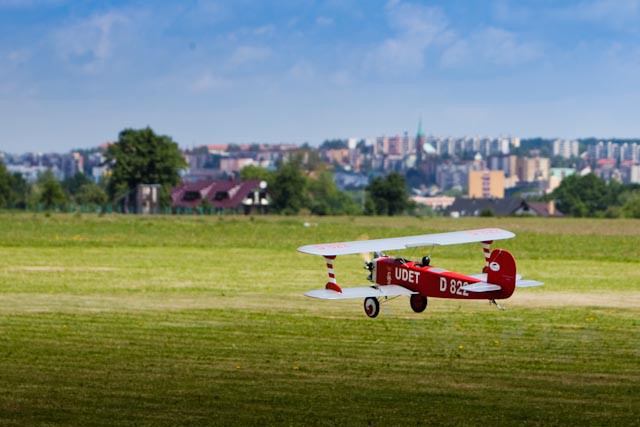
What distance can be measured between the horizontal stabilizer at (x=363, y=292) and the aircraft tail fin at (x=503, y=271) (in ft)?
5.26

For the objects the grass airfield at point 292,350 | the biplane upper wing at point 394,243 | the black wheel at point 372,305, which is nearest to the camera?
the biplane upper wing at point 394,243

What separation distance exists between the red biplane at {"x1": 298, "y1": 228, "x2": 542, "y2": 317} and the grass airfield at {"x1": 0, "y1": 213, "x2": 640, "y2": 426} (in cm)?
63

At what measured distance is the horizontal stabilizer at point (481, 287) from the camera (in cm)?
2278

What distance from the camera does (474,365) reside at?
39.8 meters

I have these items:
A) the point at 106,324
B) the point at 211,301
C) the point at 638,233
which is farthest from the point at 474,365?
the point at 638,233

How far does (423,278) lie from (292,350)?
20520 mm

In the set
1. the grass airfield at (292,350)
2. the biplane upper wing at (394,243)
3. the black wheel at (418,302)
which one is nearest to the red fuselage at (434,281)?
the black wheel at (418,302)

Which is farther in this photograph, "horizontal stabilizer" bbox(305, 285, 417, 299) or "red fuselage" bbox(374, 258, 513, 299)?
"red fuselage" bbox(374, 258, 513, 299)

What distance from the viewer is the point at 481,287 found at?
22.9m

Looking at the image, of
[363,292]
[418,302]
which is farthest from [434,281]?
[363,292]

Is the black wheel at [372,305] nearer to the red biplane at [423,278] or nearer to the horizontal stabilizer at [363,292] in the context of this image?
the red biplane at [423,278]

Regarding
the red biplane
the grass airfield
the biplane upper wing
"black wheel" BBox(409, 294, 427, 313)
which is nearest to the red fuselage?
the red biplane

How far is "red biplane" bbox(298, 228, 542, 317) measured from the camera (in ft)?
73.8

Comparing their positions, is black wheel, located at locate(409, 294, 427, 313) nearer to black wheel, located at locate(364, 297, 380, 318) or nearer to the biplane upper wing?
black wheel, located at locate(364, 297, 380, 318)
